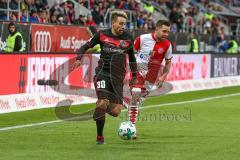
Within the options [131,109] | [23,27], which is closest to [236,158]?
[131,109]

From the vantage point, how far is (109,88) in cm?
1275

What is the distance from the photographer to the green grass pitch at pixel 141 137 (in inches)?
451

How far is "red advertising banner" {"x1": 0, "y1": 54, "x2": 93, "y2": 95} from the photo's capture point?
65.9 feet

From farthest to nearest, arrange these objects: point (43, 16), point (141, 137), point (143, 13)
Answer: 1. point (143, 13)
2. point (43, 16)
3. point (141, 137)

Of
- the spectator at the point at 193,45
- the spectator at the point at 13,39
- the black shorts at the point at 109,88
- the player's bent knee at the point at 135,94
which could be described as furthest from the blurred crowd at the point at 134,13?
the black shorts at the point at 109,88

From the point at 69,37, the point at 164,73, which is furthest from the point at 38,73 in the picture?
the point at 164,73

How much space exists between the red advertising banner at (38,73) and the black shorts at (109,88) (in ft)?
24.6

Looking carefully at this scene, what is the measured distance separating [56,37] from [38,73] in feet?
14.7

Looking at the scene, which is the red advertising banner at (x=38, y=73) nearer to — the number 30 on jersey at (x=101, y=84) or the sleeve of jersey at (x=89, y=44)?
the sleeve of jersey at (x=89, y=44)

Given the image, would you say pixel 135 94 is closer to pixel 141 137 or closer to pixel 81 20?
pixel 141 137

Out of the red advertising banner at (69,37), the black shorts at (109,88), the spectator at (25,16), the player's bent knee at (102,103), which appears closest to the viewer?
the player's bent knee at (102,103)

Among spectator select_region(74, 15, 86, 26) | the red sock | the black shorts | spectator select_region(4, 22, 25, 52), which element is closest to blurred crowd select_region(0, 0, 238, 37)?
spectator select_region(74, 15, 86, 26)

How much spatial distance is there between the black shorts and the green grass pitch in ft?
2.70

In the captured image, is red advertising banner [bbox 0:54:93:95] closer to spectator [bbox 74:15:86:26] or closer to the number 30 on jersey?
spectator [bbox 74:15:86:26]
